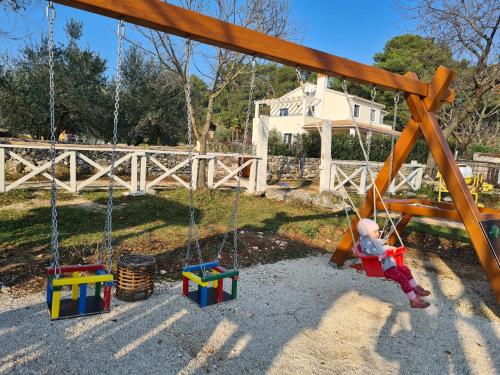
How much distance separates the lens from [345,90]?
4.12m

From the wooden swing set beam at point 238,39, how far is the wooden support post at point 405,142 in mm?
97

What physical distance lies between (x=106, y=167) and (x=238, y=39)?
716 cm

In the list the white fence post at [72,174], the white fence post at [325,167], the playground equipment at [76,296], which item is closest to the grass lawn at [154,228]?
the white fence post at [72,174]

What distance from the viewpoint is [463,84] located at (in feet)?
53.0

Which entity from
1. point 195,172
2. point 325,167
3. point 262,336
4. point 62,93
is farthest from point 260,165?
point 62,93

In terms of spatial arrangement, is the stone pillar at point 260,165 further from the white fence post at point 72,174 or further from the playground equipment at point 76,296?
the playground equipment at point 76,296

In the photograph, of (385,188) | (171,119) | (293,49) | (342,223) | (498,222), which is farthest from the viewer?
(171,119)

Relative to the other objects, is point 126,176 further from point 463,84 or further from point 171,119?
point 463,84

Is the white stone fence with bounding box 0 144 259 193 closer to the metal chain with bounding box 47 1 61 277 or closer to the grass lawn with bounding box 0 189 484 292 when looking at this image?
the grass lawn with bounding box 0 189 484 292

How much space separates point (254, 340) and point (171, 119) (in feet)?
62.6

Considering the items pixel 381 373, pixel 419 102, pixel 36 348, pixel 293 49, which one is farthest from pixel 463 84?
pixel 36 348

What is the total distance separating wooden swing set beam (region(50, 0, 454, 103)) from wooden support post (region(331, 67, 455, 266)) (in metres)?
0.10

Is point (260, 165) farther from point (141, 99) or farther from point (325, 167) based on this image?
point (141, 99)

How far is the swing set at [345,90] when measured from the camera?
2959 millimetres
